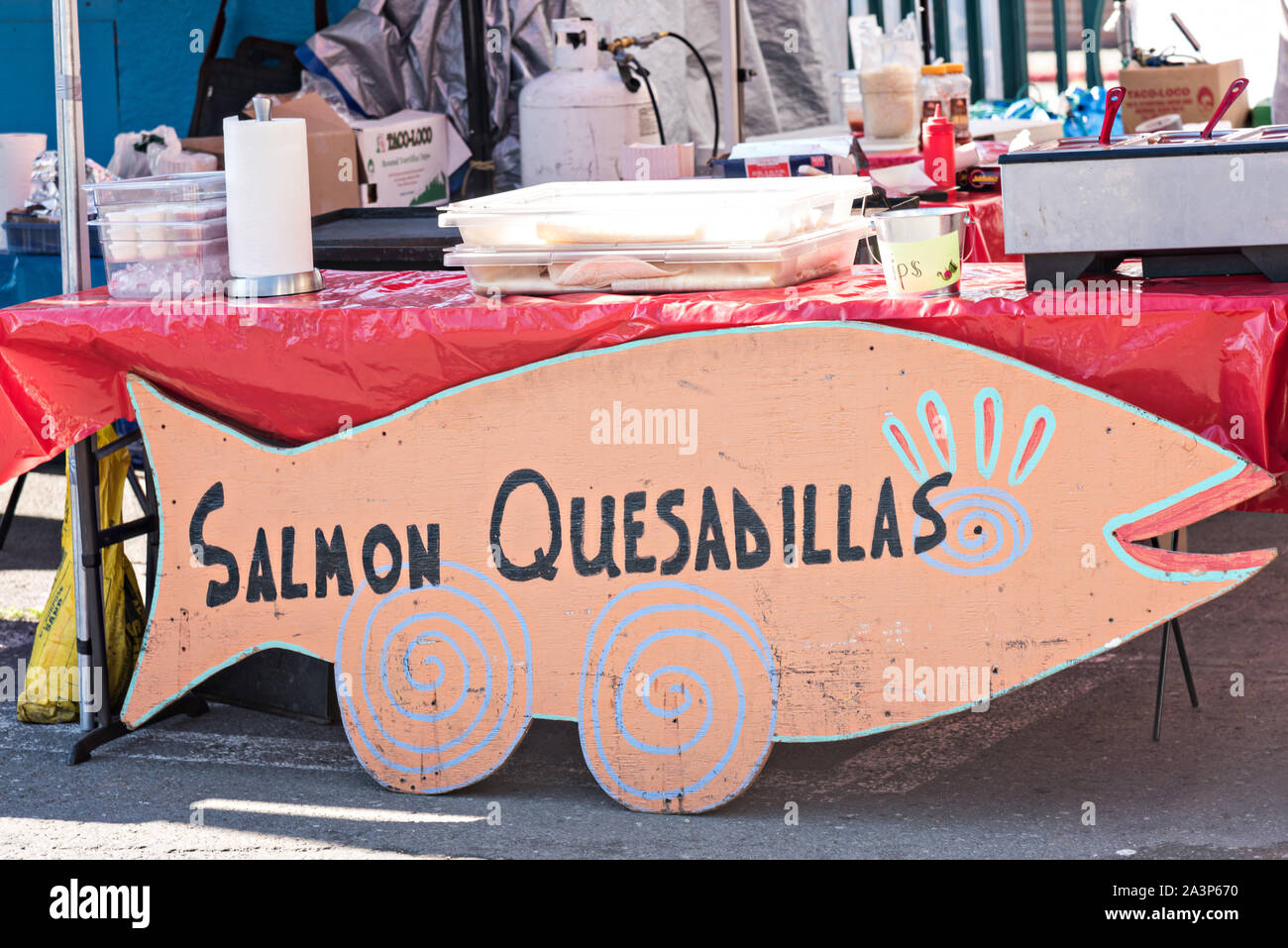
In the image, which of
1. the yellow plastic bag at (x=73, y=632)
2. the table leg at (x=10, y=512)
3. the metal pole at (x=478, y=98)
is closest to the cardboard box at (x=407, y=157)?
the metal pole at (x=478, y=98)

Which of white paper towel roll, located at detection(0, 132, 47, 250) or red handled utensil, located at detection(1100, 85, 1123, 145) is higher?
white paper towel roll, located at detection(0, 132, 47, 250)

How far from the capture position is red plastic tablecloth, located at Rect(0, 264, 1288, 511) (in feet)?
8.93

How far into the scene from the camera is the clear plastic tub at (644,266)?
2977 mm

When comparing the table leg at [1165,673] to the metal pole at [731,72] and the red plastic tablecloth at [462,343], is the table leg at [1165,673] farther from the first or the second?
the metal pole at [731,72]

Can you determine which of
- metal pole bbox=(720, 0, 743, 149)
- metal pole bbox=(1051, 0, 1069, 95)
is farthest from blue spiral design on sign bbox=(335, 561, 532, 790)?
metal pole bbox=(1051, 0, 1069, 95)

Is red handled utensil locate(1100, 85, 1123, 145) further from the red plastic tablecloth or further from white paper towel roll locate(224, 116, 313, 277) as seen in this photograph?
white paper towel roll locate(224, 116, 313, 277)

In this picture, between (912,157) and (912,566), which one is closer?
(912,566)

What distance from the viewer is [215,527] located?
3244 mm

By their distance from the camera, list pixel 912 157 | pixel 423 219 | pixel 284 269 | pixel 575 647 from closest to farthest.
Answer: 1. pixel 575 647
2. pixel 284 269
3. pixel 423 219
4. pixel 912 157

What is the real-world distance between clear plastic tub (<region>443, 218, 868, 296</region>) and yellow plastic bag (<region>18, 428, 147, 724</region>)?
111cm

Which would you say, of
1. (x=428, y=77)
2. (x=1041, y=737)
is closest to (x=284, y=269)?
(x=1041, y=737)

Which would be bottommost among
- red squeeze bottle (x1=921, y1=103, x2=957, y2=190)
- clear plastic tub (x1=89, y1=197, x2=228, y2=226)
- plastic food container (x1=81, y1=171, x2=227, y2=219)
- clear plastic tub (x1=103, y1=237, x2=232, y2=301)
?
clear plastic tub (x1=103, y1=237, x2=232, y2=301)

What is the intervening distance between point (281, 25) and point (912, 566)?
194 inches
